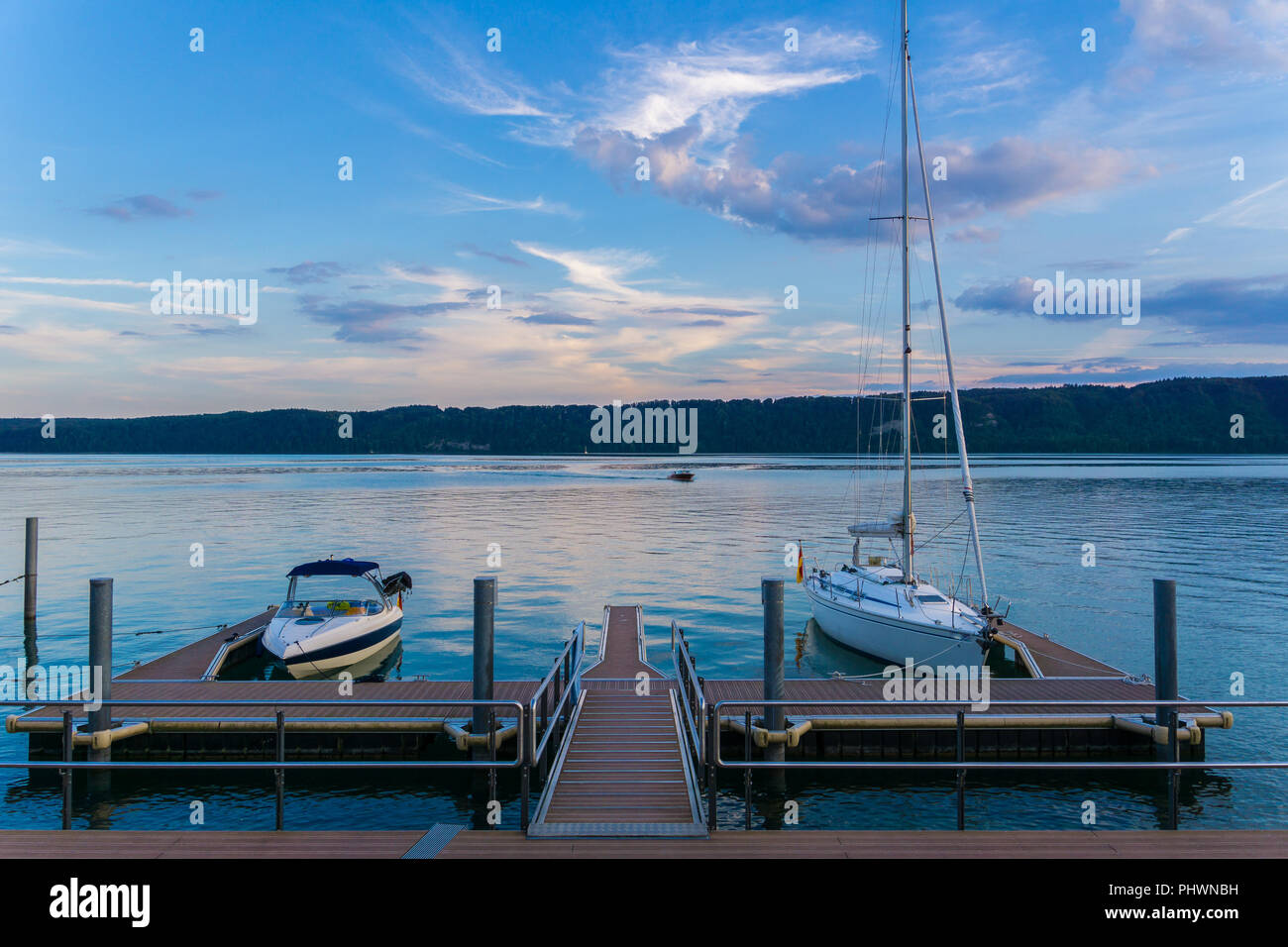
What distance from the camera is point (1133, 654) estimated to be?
24031 millimetres

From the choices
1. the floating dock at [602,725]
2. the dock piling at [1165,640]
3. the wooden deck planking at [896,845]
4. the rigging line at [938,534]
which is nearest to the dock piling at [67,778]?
the floating dock at [602,725]

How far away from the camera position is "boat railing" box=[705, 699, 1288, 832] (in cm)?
721

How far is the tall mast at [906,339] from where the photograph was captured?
24.4 meters

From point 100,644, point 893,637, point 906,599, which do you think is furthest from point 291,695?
point 906,599

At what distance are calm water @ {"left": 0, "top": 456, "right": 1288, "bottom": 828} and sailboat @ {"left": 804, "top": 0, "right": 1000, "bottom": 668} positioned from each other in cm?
123

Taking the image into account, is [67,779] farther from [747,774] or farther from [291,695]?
[291,695]

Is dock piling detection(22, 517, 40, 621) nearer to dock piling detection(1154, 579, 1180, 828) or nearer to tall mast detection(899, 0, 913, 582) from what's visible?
tall mast detection(899, 0, 913, 582)

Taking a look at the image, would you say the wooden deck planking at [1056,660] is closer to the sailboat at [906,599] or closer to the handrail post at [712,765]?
the sailboat at [906,599]

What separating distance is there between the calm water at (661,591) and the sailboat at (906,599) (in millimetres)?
1225

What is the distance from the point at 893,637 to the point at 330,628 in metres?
15.1

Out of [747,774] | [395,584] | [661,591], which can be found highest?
[747,774]

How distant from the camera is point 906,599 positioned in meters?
22.0

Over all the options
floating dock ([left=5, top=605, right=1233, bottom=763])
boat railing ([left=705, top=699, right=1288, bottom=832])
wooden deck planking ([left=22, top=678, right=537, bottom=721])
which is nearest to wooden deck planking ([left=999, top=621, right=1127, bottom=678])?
floating dock ([left=5, top=605, right=1233, bottom=763])
